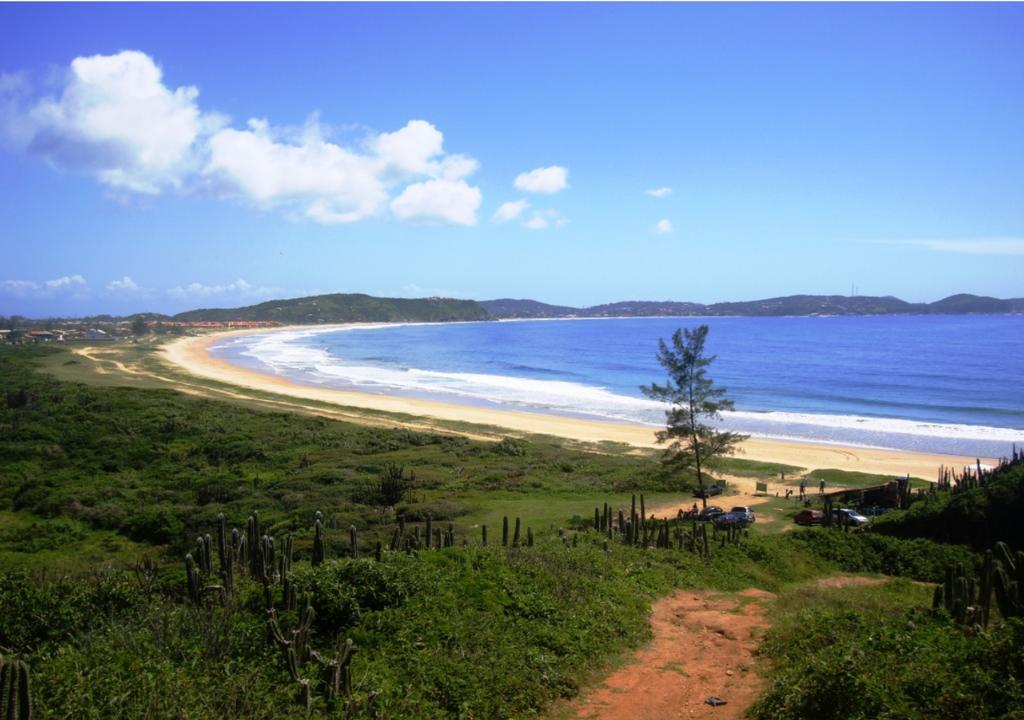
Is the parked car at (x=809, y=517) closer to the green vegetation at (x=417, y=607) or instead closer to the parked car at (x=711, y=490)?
the green vegetation at (x=417, y=607)

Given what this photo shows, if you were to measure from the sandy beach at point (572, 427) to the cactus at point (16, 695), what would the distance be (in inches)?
1563

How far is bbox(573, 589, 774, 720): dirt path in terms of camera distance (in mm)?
10539

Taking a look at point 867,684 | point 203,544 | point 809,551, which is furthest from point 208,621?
point 809,551

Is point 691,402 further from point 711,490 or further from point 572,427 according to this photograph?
point 572,427

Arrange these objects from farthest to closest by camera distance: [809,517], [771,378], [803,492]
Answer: [771,378] < [803,492] < [809,517]

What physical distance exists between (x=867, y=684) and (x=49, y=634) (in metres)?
11.0

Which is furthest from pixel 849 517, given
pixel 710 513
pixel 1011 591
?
pixel 1011 591

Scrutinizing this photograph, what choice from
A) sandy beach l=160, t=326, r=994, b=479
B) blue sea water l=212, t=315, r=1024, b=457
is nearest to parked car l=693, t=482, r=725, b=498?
sandy beach l=160, t=326, r=994, b=479

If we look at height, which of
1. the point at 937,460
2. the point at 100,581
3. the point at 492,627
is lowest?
the point at 937,460

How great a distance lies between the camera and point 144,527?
24.5 meters

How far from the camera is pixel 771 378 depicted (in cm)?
8200

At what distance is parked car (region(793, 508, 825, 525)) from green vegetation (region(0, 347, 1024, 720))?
1.14m

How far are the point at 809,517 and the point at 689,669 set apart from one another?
1580 centimetres

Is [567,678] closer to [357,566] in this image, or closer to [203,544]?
[357,566]
